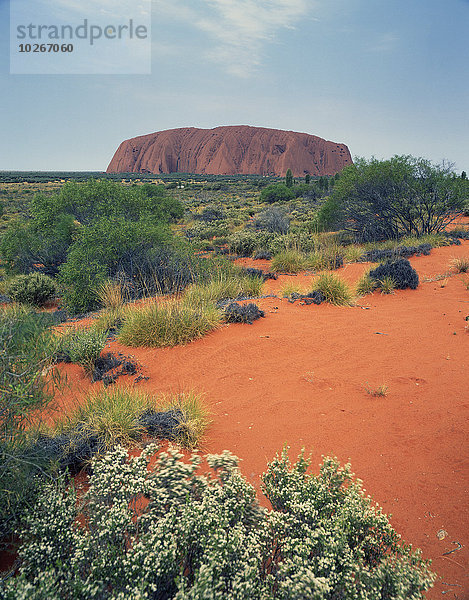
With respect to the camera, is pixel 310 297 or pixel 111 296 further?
pixel 310 297

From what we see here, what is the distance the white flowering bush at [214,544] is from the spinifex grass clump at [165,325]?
11.2 ft

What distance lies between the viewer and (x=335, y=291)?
7.67 m

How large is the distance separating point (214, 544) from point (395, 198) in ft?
51.2

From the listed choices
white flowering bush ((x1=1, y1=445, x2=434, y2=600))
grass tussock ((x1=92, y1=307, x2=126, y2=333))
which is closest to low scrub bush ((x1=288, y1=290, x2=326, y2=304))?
grass tussock ((x1=92, y1=307, x2=126, y2=333))

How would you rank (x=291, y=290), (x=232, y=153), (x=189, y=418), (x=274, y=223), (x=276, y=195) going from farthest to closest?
(x=232, y=153) < (x=276, y=195) < (x=274, y=223) < (x=291, y=290) < (x=189, y=418)

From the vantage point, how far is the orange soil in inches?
104

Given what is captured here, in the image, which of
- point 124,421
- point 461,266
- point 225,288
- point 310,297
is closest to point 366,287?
point 310,297

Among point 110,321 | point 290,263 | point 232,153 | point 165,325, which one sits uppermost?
point 232,153

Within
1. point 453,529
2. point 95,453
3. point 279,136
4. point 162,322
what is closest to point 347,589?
point 453,529

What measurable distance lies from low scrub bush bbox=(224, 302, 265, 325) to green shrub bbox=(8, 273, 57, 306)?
5.84m

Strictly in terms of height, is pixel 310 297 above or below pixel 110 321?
above

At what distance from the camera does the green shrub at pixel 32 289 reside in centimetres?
926

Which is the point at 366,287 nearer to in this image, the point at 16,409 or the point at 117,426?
the point at 117,426

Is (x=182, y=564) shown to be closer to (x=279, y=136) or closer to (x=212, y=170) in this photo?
(x=212, y=170)
